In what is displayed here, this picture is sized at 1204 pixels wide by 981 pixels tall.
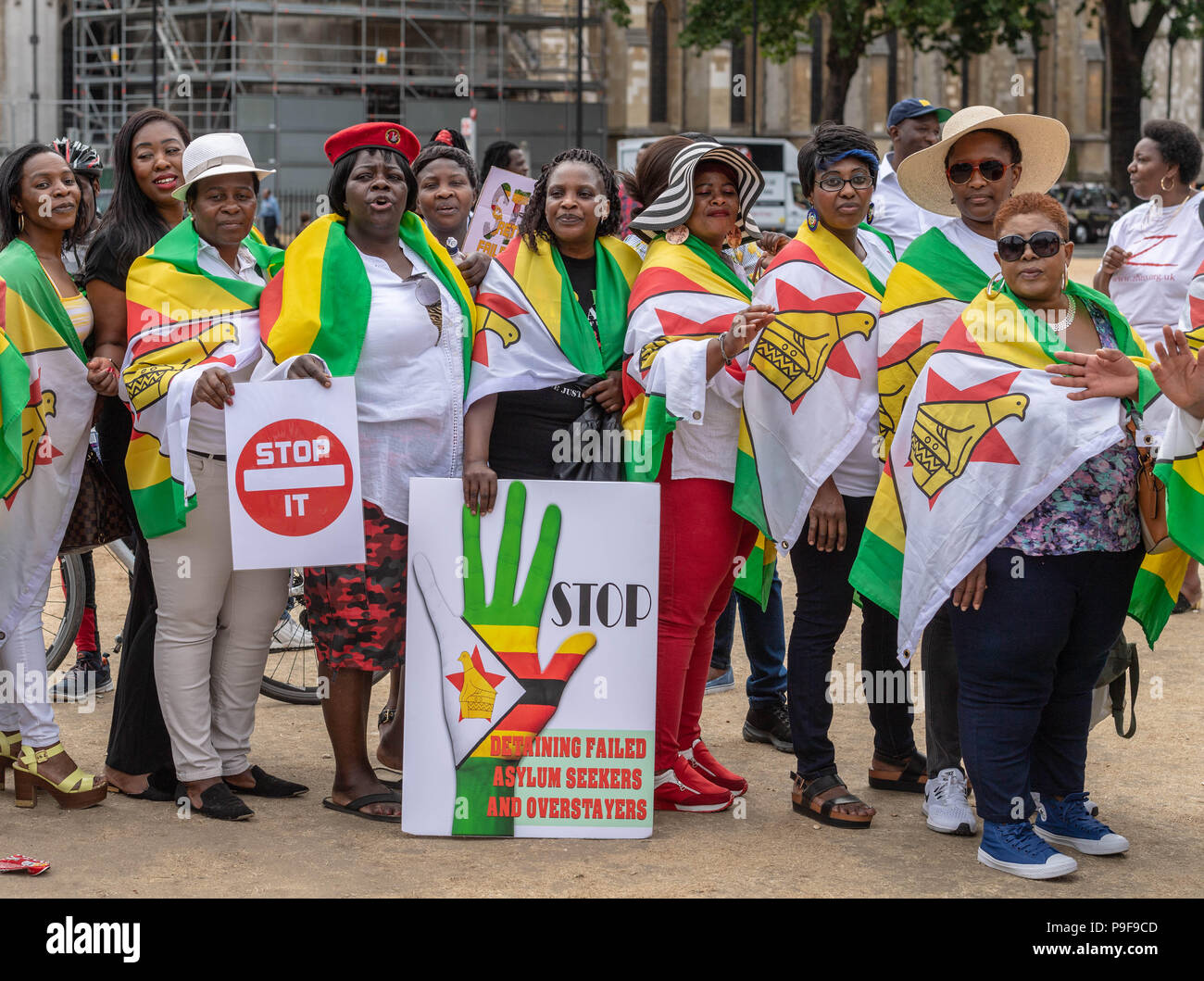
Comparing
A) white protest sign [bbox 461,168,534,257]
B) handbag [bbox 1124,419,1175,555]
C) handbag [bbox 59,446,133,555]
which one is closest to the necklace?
handbag [bbox 1124,419,1175,555]

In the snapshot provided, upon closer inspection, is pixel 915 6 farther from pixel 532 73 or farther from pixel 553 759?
pixel 553 759

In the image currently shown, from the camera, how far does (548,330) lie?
4.93m

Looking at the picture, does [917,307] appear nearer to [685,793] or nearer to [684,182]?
[684,182]

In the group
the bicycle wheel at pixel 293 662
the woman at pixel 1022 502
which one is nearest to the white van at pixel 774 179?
the bicycle wheel at pixel 293 662

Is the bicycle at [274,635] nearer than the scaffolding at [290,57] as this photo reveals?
Yes

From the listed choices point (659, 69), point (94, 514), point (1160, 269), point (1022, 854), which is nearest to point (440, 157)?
point (94, 514)

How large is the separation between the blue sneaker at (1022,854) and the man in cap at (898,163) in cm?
294

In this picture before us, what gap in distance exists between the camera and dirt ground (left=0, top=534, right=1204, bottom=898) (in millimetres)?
4410

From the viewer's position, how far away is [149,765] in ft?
17.5

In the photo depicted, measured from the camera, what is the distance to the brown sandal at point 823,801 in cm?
500

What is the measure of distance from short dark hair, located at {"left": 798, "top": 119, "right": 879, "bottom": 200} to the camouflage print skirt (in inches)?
68.5

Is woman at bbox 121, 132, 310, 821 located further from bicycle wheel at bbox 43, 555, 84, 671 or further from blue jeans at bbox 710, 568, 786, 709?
blue jeans at bbox 710, 568, 786, 709

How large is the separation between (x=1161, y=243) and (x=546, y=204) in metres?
4.17

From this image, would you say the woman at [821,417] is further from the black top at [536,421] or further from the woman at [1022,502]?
the black top at [536,421]
